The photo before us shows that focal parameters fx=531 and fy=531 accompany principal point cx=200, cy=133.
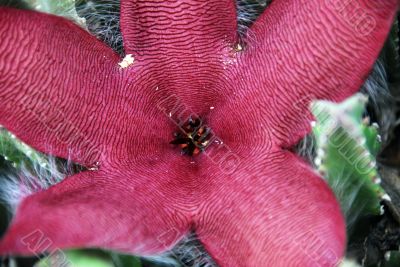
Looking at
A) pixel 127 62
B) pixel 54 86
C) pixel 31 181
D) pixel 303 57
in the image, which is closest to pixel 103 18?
pixel 127 62

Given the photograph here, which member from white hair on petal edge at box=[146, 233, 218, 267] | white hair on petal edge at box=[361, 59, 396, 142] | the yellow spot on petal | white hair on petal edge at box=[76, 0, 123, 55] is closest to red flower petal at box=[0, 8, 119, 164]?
the yellow spot on petal

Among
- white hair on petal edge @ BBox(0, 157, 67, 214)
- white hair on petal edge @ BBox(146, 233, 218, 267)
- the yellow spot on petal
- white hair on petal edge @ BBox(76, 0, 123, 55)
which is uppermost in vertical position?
white hair on petal edge @ BBox(76, 0, 123, 55)

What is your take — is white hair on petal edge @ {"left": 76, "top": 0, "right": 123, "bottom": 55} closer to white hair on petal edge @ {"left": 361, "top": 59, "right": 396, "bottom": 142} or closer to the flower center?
the flower center

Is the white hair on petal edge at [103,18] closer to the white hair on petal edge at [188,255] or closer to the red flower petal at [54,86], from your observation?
the red flower petal at [54,86]

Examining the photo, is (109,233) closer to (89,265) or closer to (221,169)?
(89,265)

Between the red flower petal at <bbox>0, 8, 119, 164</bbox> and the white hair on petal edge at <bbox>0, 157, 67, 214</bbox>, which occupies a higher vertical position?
the red flower petal at <bbox>0, 8, 119, 164</bbox>

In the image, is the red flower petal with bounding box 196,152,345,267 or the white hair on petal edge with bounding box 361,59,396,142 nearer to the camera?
the red flower petal with bounding box 196,152,345,267

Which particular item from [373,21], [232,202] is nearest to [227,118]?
[232,202]
